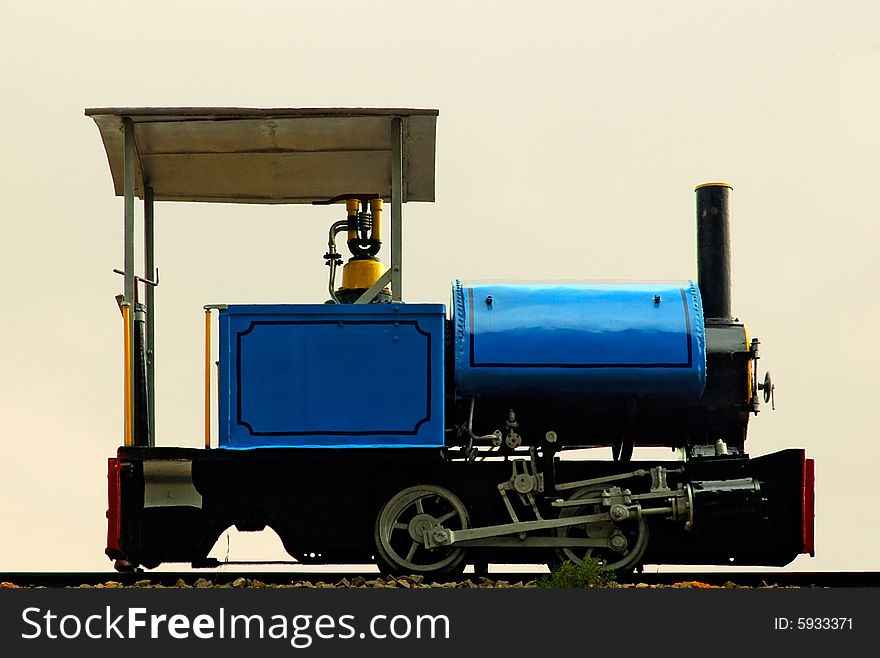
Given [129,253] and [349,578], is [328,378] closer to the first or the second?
[349,578]

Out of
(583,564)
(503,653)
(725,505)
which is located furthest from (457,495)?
(503,653)

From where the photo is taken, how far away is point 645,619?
376 inches

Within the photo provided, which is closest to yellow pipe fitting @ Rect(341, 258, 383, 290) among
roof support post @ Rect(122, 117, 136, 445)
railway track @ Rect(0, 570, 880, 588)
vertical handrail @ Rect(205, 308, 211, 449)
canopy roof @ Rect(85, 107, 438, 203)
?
canopy roof @ Rect(85, 107, 438, 203)

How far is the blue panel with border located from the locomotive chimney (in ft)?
7.68

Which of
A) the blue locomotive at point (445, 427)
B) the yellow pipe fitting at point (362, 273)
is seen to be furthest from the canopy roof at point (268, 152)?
the yellow pipe fitting at point (362, 273)

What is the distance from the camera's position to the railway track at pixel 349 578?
1180 centimetres

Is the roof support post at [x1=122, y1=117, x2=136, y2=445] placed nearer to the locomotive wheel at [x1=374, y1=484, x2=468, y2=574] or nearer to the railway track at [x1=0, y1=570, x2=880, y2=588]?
the railway track at [x1=0, y1=570, x2=880, y2=588]

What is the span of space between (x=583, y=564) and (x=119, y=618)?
3.49m

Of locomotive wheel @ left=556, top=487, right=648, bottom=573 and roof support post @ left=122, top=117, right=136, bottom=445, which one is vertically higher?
roof support post @ left=122, top=117, right=136, bottom=445

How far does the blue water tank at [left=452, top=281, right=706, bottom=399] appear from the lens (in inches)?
474

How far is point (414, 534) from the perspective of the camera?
476 inches

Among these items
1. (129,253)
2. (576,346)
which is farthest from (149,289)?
(576,346)

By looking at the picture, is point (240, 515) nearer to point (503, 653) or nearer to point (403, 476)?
point (403, 476)

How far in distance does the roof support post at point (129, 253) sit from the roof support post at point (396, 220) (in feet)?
6.32
